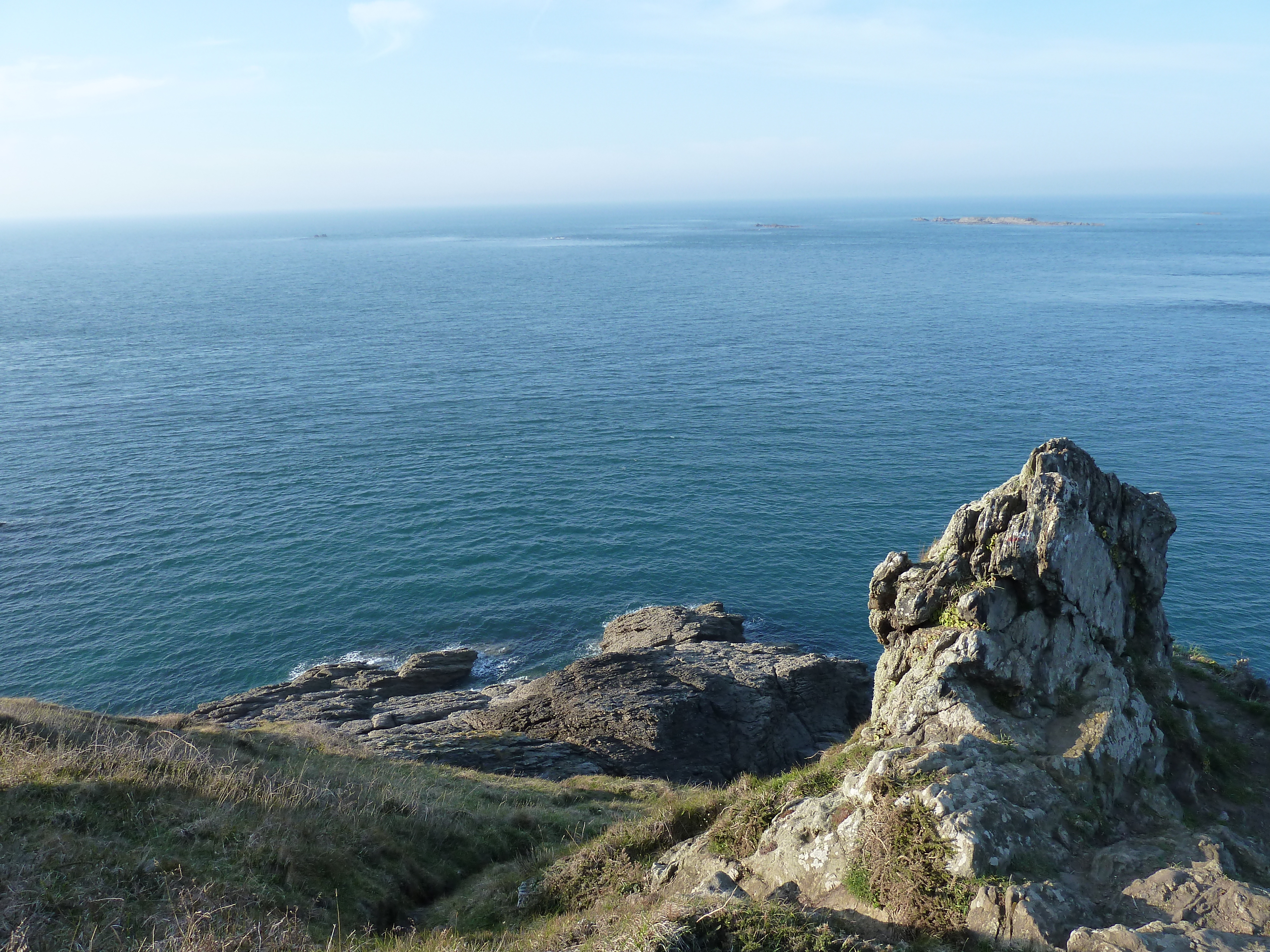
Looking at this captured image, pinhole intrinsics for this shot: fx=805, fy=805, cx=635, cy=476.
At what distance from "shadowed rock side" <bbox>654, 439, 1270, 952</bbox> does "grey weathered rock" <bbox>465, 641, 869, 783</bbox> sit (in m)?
16.8

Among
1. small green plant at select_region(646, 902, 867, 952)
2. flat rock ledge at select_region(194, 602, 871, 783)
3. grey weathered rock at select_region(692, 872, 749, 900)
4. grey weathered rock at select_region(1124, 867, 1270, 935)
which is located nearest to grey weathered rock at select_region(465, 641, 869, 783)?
flat rock ledge at select_region(194, 602, 871, 783)

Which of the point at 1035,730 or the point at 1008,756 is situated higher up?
the point at 1008,756

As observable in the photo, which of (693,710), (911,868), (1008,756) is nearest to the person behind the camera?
(911,868)

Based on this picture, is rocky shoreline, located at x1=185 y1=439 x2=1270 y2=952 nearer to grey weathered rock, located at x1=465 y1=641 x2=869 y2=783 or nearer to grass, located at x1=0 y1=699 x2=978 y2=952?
grey weathered rock, located at x1=465 y1=641 x2=869 y2=783

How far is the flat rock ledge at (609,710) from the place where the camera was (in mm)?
40094

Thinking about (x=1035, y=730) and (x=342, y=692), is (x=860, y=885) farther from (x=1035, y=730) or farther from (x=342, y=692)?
(x=342, y=692)

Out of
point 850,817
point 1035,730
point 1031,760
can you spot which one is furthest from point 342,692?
point 1031,760

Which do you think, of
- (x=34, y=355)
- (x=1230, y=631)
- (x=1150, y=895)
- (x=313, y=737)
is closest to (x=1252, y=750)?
(x=1150, y=895)

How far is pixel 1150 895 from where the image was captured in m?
14.5

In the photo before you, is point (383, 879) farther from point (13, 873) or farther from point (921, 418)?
Answer: point (921, 418)

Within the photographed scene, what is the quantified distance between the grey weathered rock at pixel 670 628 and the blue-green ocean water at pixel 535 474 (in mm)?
2257

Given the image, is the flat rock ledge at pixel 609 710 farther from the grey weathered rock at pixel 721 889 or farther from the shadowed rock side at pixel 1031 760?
the grey weathered rock at pixel 721 889

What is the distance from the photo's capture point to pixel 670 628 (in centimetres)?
5325

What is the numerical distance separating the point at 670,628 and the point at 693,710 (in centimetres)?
1001
